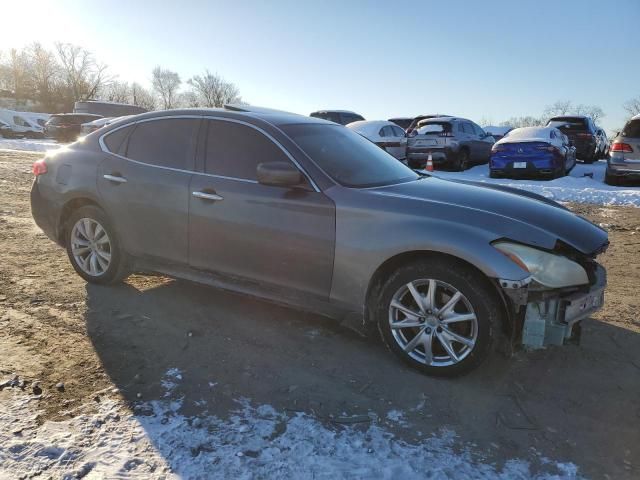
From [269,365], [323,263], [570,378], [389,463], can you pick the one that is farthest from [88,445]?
[570,378]

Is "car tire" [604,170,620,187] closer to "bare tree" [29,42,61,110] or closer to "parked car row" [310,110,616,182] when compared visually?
"parked car row" [310,110,616,182]

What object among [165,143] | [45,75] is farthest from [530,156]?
[45,75]

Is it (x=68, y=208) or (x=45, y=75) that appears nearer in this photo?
(x=68, y=208)

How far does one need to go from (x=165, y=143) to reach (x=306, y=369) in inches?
90.0

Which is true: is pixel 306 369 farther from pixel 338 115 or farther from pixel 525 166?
pixel 338 115

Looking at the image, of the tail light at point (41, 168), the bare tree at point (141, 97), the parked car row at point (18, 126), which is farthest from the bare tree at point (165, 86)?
the tail light at point (41, 168)

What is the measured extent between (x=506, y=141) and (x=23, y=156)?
15.9m

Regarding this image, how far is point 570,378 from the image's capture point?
10.4 ft

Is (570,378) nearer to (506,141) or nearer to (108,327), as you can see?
(108,327)

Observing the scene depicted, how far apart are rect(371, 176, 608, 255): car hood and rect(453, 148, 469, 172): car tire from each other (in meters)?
11.5

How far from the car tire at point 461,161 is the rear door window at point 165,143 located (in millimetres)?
11804

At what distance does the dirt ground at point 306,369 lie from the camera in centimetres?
262

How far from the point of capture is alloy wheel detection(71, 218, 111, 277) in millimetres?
4430

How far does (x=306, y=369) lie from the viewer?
3.18m
